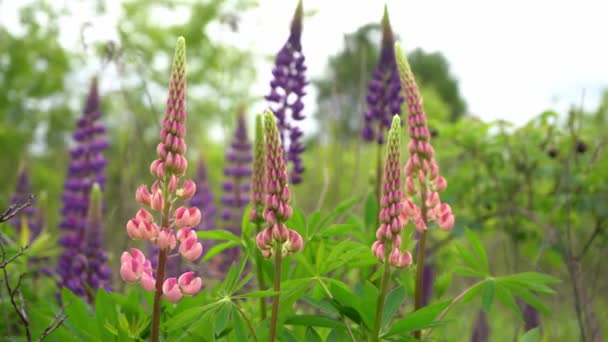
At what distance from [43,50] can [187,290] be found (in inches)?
825

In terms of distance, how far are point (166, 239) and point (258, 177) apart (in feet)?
1.27

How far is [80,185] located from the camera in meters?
3.72

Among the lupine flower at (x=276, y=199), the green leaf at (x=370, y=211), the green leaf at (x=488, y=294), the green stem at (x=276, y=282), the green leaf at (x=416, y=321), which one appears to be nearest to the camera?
the lupine flower at (x=276, y=199)

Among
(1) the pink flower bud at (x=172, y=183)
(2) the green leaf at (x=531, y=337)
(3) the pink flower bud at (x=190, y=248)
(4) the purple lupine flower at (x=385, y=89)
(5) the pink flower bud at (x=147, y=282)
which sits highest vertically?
(4) the purple lupine flower at (x=385, y=89)

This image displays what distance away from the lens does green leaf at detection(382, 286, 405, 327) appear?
1778 mm

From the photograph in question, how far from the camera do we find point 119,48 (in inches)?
145

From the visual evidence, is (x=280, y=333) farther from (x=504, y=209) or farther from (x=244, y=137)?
(x=244, y=137)

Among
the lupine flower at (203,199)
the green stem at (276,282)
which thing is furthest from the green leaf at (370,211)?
the lupine flower at (203,199)

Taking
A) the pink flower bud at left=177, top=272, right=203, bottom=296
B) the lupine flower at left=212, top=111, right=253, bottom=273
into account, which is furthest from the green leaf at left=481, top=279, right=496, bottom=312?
the lupine flower at left=212, top=111, right=253, bottom=273

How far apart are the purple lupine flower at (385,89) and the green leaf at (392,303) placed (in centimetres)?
112

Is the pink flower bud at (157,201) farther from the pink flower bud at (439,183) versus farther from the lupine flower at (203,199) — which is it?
the lupine flower at (203,199)

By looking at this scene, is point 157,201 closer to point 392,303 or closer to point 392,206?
point 392,206

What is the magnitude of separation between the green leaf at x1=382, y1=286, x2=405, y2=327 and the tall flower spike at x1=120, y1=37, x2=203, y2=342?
0.55 m

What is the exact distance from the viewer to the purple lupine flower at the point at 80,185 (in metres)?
3.00
